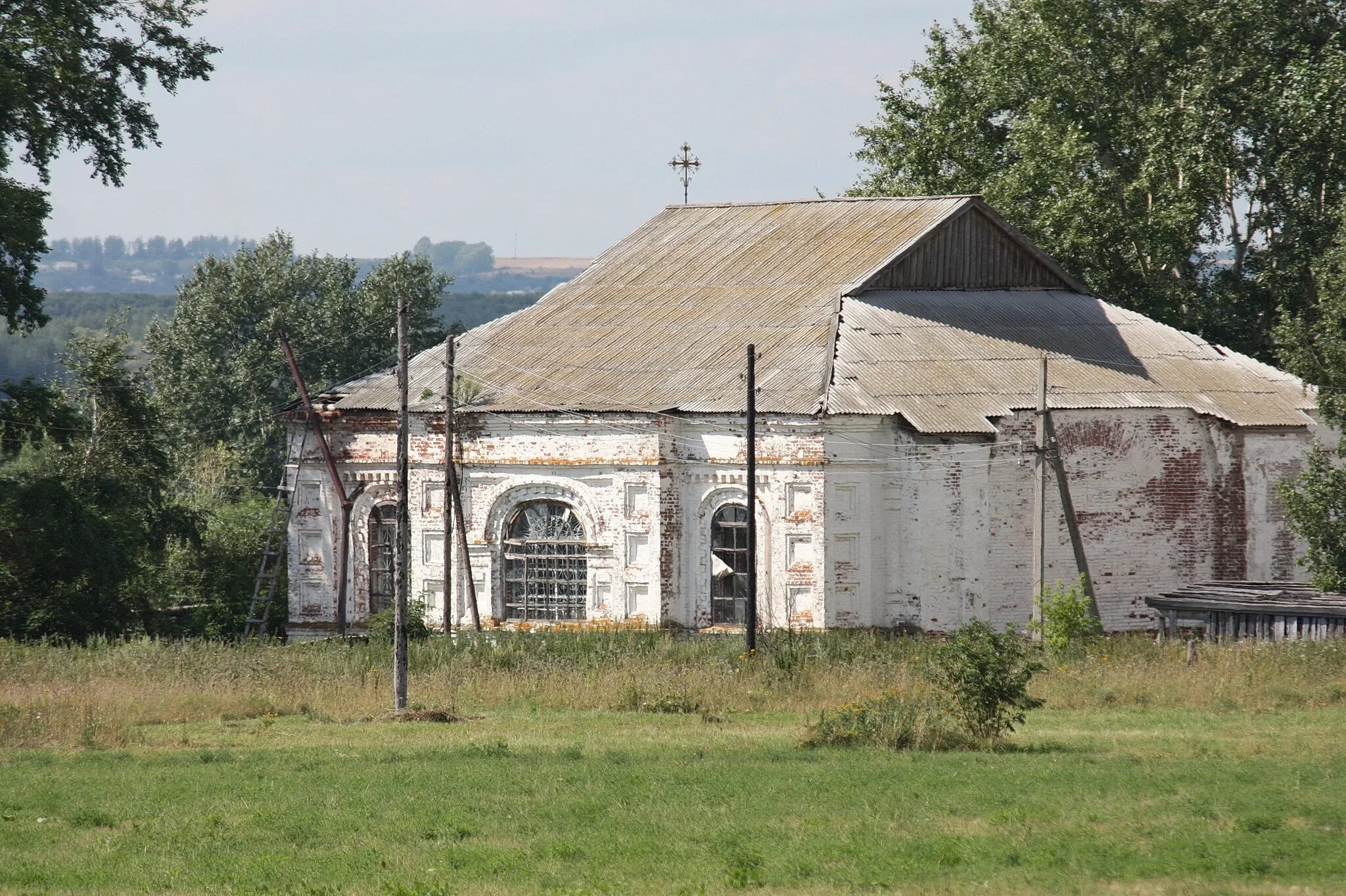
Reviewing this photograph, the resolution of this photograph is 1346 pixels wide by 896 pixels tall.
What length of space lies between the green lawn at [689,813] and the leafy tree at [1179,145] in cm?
2040

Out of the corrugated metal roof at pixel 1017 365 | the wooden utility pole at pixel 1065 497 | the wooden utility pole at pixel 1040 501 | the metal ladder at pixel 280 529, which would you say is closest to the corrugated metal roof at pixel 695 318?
the corrugated metal roof at pixel 1017 365

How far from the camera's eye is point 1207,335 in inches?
1443

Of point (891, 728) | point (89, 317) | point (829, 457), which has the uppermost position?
point (89, 317)

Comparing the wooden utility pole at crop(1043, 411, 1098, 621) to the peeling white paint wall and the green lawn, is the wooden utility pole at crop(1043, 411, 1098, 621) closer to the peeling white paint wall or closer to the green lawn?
the peeling white paint wall

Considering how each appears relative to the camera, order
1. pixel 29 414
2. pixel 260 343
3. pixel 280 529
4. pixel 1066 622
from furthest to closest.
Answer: pixel 260 343 < pixel 280 529 < pixel 29 414 < pixel 1066 622

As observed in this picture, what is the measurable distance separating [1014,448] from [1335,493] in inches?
186

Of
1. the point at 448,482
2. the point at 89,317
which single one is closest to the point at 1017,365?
the point at 448,482

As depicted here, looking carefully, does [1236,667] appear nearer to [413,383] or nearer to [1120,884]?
[1120,884]

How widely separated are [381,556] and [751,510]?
8.32 metres

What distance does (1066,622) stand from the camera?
2345 cm

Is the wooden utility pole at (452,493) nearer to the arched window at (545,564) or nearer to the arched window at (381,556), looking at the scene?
the arched window at (545,564)

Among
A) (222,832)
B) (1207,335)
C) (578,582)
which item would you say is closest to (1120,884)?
(222,832)

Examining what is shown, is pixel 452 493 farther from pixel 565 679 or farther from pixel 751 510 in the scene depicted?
pixel 565 679

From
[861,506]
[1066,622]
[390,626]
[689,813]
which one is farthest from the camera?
[861,506]
